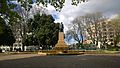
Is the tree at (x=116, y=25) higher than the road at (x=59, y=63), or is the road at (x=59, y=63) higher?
the tree at (x=116, y=25)

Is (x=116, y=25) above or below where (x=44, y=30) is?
above

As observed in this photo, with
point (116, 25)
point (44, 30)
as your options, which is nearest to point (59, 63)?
point (44, 30)

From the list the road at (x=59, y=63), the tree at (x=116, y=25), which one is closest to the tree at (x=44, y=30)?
the tree at (x=116, y=25)

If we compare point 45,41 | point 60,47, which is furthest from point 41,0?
point 45,41

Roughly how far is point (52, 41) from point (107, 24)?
18.0 metres

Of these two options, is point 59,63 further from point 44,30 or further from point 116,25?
point 116,25

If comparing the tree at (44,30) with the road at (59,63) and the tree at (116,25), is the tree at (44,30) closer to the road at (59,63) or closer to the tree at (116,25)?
the tree at (116,25)

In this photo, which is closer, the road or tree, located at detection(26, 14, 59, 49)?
the road

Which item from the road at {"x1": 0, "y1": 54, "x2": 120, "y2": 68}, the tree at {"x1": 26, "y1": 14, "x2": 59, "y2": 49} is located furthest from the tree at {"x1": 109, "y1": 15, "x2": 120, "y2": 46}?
the road at {"x1": 0, "y1": 54, "x2": 120, "y2": 68}

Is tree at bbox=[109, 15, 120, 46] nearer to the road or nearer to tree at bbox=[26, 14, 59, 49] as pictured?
tree at bbox=[26, 14, 59, 49]

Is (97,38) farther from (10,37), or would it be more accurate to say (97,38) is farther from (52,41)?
(10,37)

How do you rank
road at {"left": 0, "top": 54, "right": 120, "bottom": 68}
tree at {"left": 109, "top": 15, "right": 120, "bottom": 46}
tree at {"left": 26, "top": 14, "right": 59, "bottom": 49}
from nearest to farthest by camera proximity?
road at {"left": 0, "top": 54, "right": 120, "bottom": 68}
tree at {"left": 26, "top": 14, "right": 59, "bottom": 49}
tree at {"left": 109, "top": 15, "right": 120, "bottom": 46}

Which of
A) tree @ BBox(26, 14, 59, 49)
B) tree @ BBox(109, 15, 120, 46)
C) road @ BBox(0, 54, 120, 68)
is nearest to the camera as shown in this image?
road @ BBox(0, 54, 120, 68)

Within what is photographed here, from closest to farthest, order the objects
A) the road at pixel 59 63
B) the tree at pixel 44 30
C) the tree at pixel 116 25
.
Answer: the road at pixel 59 63 → the tree at pixel 44 30 → the tree at pixel 116 25
